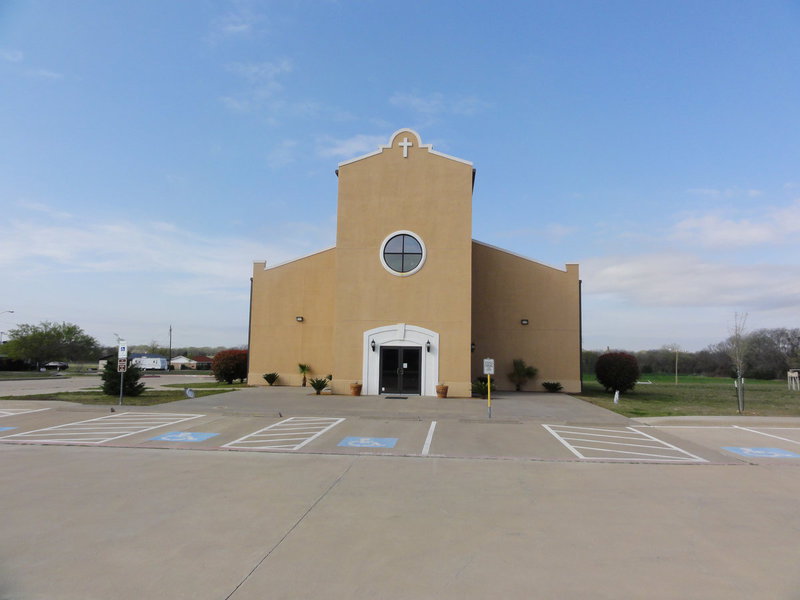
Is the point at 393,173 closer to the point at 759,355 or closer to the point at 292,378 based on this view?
the point at 292,378

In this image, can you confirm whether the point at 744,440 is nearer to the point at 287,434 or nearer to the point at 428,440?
the point at 428,440

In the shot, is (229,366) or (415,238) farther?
(229,366)

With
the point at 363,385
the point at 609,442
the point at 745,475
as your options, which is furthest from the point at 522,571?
the point at 363,385

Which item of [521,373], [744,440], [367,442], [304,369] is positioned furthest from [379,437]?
[521,373]

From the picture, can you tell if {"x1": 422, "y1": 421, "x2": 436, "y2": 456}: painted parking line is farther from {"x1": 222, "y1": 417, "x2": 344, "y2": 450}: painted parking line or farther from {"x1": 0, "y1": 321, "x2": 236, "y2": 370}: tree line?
{"x1": 0, "y1": 321, "x2": 236, "y2": 370}: tree line

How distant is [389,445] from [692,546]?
6889mm

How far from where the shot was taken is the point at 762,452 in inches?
458

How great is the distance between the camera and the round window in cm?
2412

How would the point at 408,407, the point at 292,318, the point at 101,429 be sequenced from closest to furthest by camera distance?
the point at 101,429, the point at 408,407, the point at 292,318

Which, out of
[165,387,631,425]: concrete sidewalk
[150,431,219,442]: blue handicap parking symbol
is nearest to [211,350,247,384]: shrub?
[165,387,631,425]: concrete sidewalk

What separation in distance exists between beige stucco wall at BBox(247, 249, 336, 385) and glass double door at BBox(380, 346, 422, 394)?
574cm

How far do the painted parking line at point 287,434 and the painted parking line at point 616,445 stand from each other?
19.5 feet

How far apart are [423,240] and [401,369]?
5917 millimetres

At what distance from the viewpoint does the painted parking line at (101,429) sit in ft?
39.6
